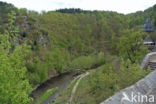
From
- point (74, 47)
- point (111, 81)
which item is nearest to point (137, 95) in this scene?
point (111, 81)

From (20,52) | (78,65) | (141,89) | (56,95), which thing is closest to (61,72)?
(78,65)

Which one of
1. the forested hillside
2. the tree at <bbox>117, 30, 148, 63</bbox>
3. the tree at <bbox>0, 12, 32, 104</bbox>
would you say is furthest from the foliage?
the tree at <bbox>0, 12, 32, 104</bbox>

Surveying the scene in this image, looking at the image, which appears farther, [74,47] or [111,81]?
[74,47]

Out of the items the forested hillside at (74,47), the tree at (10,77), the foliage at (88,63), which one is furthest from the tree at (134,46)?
the foliage at (88,63)

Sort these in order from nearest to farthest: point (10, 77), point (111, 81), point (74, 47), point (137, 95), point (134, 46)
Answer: point (137, 95) → point (10, 77) → point (111, 81) → point (134, 46) → point (74, 47)

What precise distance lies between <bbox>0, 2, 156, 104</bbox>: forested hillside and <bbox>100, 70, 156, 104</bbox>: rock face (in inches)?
131

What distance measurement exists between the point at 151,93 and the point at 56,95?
27.6 metres

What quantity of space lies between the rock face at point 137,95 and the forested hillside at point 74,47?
3334 mm

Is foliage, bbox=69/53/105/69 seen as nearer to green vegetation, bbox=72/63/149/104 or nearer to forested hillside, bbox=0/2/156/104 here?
forested hillside, bbox=0/2/156/104

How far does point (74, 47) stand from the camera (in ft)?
313

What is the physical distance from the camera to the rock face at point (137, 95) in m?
3.34

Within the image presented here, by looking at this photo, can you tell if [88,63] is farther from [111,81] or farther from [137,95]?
[137,95]

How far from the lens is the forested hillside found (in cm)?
2158

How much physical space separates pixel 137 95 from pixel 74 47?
9195 cm
